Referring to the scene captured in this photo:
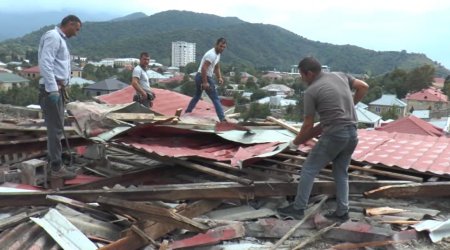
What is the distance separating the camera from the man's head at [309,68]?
4.06 meters

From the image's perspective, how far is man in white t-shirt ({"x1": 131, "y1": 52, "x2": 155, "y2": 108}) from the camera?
7867 mm

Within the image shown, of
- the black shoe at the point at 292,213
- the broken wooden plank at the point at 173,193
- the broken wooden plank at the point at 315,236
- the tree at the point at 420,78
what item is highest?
the broken wooden plank at the point at 173,193

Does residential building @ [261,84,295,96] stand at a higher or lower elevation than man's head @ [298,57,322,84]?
lower

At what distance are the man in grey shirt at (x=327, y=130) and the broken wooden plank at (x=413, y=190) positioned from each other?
0.46 metres

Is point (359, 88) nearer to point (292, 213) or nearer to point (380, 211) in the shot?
point (380, 211)

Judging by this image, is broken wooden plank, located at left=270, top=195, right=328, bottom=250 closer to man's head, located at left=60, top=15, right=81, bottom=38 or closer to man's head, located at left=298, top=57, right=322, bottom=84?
man's head, located at left=298, top=57, right=322, bottom=84

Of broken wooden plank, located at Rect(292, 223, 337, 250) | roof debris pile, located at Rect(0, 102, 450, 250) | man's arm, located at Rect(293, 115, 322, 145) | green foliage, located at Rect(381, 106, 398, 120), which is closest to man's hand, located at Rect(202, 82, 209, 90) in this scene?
roof debris pile, located at Rect(0, 102, 450, 250)

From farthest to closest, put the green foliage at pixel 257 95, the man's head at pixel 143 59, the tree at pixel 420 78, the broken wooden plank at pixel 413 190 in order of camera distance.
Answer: the green foliage at pixel 257 95 < the tree at pixel 420 78 < the man's head at pixel 143 59 < the broken wooden plank at pixel 413 190

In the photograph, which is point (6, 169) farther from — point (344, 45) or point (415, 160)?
point (344, 45)

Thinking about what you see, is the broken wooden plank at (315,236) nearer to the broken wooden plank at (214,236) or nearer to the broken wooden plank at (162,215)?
the broken wooden plank at (214,236)

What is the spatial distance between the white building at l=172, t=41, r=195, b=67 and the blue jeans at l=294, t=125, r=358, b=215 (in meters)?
125

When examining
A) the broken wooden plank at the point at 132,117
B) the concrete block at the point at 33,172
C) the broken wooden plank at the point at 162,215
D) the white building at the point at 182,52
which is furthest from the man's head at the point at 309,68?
the white building at the point at 182,52

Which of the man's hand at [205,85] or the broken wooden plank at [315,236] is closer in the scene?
the broken wooden plank at [315,236]

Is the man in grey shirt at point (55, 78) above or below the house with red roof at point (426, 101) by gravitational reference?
above
